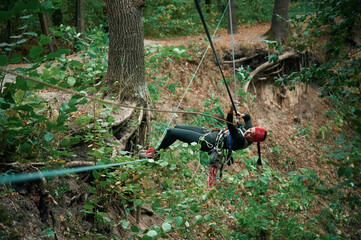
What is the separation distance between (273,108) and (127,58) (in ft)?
22.4

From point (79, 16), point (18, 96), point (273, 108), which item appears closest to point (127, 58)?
point (18, 96)

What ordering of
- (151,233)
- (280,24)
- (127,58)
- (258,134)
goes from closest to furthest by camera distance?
(151,233)
(258,134)
(127,58)
(280,24)

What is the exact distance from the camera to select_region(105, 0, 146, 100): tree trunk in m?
4.79

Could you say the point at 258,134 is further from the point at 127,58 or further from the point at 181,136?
the point at 127,58

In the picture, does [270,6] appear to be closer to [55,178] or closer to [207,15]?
[207,15]

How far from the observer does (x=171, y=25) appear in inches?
446

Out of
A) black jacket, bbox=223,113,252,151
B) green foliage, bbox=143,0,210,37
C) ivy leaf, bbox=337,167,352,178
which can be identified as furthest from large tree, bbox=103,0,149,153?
green foliage, bbox=143,0,210,37

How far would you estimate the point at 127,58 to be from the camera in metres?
4.84

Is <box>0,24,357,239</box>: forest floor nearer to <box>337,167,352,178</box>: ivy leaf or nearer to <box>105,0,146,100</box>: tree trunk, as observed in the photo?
<box>105,0,146,100</box>: tree trunk

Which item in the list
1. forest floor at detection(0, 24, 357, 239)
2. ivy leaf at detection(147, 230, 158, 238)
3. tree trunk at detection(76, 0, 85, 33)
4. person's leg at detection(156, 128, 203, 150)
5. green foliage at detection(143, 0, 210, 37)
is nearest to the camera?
ivy leaf at detection(147, 230, 158, 238)

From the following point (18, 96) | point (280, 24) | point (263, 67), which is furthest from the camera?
point (280, 24)

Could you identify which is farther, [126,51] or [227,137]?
[126,51]

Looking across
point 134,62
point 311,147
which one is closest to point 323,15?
point 134,62

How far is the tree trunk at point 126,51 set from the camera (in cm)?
479
